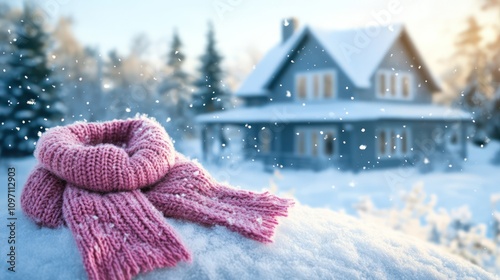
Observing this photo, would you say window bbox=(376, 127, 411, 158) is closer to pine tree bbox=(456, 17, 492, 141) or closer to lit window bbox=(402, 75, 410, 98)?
lit window bbox=(402, 75, 410, 98)

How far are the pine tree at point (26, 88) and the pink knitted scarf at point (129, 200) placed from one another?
16.8 meters

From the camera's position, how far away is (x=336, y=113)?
54.7ft

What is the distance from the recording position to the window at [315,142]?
727 inches

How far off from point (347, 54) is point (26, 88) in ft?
42.0

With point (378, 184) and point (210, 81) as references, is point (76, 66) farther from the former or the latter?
point (378, 184)

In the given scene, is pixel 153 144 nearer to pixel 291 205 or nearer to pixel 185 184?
pixel 185 184

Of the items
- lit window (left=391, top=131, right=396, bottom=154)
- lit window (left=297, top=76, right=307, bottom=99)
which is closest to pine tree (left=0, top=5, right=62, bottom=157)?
lit window (left=297, top=76, right=307, bottom=99)

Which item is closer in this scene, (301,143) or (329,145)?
(329,145)

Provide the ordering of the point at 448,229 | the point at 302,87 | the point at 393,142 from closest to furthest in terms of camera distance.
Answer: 1. the point at 448,229
2. the point at 393,142
3. the point at 302,87

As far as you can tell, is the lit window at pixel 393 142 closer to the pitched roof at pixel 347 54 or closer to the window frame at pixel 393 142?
the window frame at pixel 393 142

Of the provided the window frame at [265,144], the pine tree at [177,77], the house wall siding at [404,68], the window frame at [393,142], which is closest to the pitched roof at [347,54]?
the house wall siding at [404,68]

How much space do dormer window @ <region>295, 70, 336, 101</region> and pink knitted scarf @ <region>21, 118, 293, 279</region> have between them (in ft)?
55.1

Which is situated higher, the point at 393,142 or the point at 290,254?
the point at 290,254

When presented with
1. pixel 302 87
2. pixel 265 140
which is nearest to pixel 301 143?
pixel 265 140
